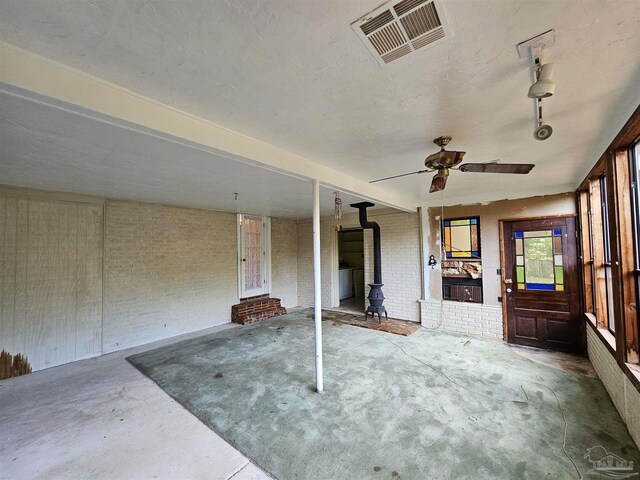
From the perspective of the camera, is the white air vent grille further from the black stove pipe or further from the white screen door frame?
the white screen door frame

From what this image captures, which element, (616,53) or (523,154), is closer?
(616,53)

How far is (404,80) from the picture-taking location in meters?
1.59

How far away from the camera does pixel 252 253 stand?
6645 mm

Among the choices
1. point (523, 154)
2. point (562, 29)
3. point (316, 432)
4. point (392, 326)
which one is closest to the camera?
point (562, 29)

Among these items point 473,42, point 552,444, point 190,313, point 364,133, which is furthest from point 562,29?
point 190,313

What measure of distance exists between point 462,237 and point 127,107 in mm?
5240

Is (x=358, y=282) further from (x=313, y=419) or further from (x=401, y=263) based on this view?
(x=313, y=419)

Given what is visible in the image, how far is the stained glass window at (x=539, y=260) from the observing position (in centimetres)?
418

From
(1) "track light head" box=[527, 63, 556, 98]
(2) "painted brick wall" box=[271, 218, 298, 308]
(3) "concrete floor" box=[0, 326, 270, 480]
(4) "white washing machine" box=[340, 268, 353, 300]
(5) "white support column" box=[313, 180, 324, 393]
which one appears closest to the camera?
(1) "track light head" box=[527, 63, 556, 98]

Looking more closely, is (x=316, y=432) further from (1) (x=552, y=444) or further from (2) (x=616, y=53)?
(2) (x=616, y=53)

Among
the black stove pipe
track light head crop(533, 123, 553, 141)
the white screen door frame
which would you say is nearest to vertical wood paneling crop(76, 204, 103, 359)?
the white screen door frame

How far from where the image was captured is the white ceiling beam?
1.29m

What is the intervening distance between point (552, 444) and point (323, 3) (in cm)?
333

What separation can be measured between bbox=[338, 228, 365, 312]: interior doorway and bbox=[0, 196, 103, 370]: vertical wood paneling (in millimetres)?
5207
